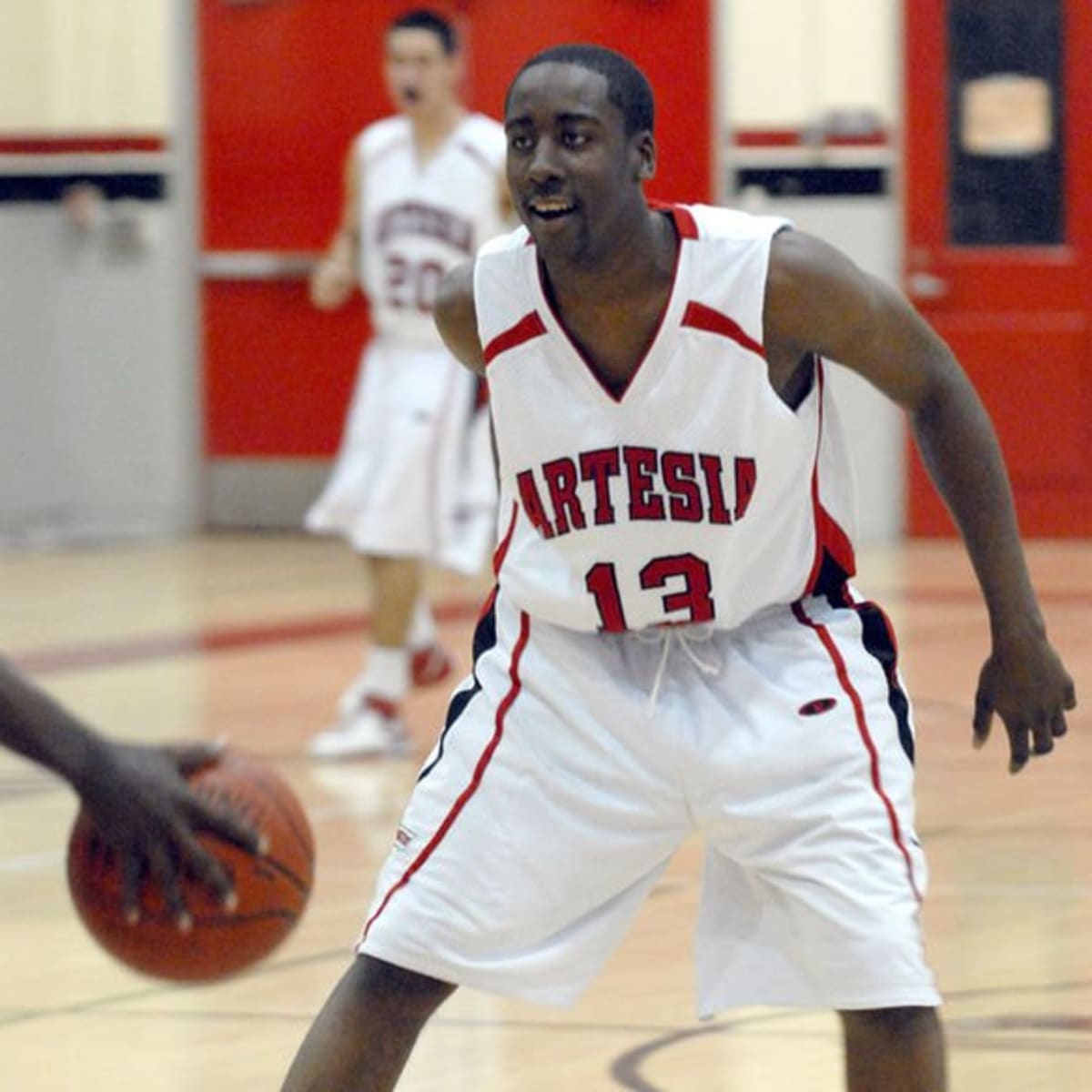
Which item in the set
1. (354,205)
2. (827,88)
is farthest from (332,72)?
(354,205)

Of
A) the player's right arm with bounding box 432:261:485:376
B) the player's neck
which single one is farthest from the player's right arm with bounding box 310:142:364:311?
the player's right arm with bounding box 432:261:485:376

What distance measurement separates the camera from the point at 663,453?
4082 millimetres

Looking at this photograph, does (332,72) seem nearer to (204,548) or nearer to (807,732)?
(204,548)

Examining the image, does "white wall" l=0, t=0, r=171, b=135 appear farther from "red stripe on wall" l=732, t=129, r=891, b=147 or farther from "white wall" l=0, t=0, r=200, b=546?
"red stripe on wall" l=732, t=129, r=891, b=147

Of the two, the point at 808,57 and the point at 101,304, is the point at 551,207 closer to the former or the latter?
the point at 808,57

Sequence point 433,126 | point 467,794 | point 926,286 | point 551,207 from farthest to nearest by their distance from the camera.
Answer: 1. point 926,286
2. point 433,126
3. point 467,794
4. point 551,207

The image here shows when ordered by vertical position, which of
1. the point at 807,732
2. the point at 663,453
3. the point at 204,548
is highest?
the point at 663,453

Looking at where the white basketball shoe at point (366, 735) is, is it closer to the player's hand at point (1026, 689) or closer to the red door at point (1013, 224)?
the player's hand at point (1026, 689)

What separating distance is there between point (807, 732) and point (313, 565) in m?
10.1

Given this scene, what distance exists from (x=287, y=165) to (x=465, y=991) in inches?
389

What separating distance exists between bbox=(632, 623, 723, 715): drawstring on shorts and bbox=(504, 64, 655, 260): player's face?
51 cm

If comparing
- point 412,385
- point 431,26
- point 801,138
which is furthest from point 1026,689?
point 801,138

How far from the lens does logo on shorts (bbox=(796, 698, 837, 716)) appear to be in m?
4.07

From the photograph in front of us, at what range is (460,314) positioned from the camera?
4.30m
